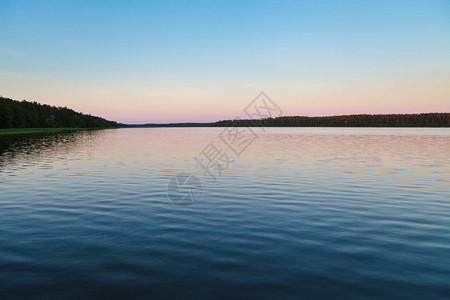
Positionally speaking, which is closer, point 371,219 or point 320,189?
point 371,219

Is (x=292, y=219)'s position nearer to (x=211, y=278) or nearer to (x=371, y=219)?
(x=371, y=219)

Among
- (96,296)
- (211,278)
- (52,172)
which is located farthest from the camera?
(52,172)

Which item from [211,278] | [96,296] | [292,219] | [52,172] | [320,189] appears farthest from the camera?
[52,172]

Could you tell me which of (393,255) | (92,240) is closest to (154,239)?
(92,240)

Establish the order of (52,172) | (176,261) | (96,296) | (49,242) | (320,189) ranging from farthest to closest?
1. (52,172)
2. (320,189)
3. (49,242)
4. (176,261)
5. (96,296)

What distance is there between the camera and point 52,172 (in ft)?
102

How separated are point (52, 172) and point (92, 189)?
11.1 m

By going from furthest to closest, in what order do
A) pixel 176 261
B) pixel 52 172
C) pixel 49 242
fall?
1. pixel 52 172
2. pixel 49 242
3. pixel 176 261

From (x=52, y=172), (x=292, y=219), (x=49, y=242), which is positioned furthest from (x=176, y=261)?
(x=52, y=172)

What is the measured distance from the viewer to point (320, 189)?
2255cm

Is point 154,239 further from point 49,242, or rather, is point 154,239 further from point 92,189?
point 92,189

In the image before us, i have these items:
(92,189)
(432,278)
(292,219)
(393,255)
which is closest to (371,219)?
(292,219)

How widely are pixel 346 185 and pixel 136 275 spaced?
18.9 m

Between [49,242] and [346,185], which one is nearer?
[49,242]
